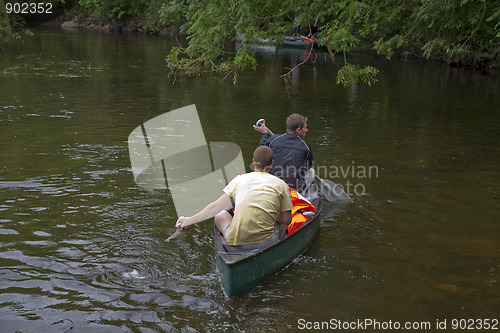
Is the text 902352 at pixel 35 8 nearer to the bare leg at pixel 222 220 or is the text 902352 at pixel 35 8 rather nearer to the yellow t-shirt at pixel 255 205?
the bare leg at pixel 222 220

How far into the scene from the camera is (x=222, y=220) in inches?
236

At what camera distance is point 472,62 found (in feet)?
89.3

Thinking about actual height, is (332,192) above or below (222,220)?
below

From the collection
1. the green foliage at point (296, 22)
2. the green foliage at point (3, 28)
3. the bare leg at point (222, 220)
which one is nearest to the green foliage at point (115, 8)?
the green foliage at point (3, 28)

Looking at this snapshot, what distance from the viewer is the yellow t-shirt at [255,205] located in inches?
213

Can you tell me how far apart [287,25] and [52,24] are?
4715cm

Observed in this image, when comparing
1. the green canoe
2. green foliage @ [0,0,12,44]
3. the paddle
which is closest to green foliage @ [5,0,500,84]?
the paddle

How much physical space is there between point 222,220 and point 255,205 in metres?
0.70

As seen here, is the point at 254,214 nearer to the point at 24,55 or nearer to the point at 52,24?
the point at 24,55

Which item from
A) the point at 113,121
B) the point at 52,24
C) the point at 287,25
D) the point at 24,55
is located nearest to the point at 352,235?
the point at 287,25

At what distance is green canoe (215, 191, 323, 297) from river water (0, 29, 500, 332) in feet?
0.41

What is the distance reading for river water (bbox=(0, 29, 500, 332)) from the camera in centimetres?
532

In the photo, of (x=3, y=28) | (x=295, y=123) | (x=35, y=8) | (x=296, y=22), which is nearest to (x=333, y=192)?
(x=295, y=123)

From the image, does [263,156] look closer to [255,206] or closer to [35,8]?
[255,206]
